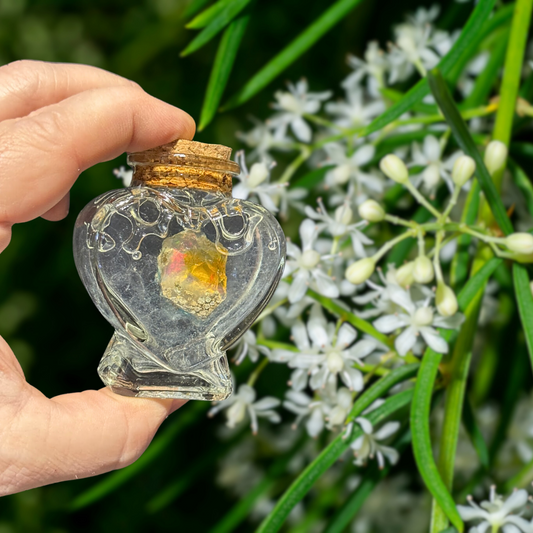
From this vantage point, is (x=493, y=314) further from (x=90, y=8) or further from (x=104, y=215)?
A: (x=90, y=8)

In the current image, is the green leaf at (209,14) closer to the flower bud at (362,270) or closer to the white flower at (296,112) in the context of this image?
the white flower at (296,112)

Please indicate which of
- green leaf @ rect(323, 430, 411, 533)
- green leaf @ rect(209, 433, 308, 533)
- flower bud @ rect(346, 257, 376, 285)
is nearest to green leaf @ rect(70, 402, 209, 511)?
green leaf @ rect(209, 433, 308, 533)

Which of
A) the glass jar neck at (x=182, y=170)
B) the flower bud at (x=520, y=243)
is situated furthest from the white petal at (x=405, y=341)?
the glass jar neck at (x=182, y=170)

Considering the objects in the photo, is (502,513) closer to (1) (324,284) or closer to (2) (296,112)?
(1) (324,284)

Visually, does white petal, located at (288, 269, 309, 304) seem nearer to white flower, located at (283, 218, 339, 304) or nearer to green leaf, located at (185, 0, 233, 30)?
white flower, located at (283, 218, 339, 304)

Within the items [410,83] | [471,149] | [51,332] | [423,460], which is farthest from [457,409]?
[51,332]

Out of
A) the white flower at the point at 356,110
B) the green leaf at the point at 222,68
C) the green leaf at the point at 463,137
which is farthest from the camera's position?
the white flower at the point at 356,110

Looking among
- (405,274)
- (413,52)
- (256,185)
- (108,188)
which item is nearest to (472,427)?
(405,274)
